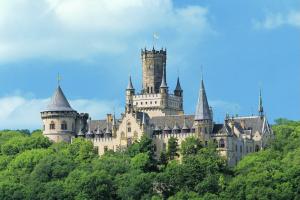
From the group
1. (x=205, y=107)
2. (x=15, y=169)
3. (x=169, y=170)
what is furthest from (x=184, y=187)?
(x=15, y=169)

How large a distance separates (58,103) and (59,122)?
8.54ft

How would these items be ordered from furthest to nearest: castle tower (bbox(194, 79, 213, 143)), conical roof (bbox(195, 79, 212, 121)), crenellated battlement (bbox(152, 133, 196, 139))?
crenellated battlement (bbox(152, 133, 196, 139)), conical roof (bbox(195, 79, 212, 121)), castle tower (bbox(194, 79, 213, 143))

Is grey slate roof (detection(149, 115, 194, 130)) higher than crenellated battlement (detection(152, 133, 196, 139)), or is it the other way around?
grey slate roof (detection(149, 115, 194, 130))

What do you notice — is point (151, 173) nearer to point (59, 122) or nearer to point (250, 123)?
point (250, 123)

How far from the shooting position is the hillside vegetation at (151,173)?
157m

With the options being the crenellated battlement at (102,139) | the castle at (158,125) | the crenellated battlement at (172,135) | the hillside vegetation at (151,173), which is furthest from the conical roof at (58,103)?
the crenellated battlement at (172,135)

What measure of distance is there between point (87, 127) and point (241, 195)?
29.8m

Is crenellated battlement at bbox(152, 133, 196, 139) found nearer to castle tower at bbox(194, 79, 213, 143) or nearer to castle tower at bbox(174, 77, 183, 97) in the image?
castle tower at bbox(194, 79, 213, 143)

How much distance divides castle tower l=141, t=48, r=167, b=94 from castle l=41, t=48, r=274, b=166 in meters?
0.89

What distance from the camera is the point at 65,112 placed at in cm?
17950

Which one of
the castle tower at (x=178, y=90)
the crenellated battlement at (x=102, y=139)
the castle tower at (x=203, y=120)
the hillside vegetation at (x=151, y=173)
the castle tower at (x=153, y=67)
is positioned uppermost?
the castle tower at (x=153, y=67)

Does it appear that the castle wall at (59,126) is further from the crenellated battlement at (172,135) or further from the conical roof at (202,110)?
the conical roof at (202,110)

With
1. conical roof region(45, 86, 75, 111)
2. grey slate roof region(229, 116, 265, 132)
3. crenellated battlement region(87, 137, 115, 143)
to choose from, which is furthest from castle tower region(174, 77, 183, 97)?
crenellated battlement region(87, 137, 115, 143)

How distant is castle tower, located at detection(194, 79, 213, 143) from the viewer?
Answer: 16725cm
